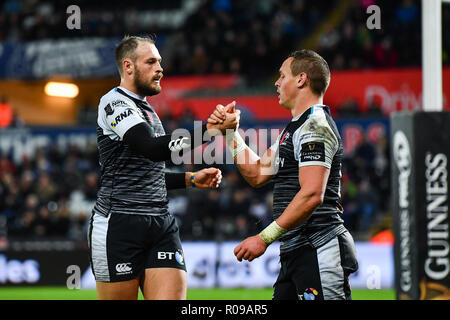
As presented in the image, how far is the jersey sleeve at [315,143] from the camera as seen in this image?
4.70m

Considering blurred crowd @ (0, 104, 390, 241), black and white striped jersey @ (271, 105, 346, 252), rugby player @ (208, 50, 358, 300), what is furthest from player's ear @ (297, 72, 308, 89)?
blurred crowd @ (0, 104, 390, 241)

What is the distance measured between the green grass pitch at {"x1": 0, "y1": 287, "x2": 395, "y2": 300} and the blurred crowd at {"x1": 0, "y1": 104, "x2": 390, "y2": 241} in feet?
3.98

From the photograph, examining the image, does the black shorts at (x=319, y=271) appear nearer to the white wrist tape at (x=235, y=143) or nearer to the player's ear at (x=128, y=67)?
the white wrist tape at (x=235, y=143)

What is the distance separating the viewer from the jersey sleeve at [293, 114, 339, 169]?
15.4 feet

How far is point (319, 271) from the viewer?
4750mm

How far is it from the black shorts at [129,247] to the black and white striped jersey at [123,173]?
0.08m

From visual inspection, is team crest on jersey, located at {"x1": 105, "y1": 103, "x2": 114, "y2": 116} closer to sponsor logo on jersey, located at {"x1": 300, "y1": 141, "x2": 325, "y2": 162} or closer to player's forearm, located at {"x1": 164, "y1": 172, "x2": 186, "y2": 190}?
player's forearm, located at {"x1": 164, "y1": 172, "x2": 186, "y2": 190}

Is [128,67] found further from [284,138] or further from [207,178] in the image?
[284,138]

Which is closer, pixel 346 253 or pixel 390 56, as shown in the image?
pixel 346 253

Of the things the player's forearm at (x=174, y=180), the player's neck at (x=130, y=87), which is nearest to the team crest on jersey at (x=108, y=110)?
the player's neck at (x=130, y=87)

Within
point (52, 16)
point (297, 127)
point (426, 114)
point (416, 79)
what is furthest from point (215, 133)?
point (52, 16)

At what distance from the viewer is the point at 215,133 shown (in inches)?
210
